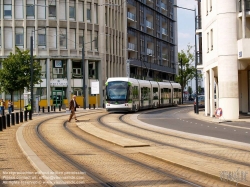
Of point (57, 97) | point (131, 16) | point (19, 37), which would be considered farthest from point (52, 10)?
point (131, 16)

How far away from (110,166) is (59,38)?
59953mm

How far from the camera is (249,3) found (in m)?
Answer: 35.5

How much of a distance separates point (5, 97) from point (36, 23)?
34.0 ft

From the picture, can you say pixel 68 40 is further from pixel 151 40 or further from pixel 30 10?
pixel 151 40

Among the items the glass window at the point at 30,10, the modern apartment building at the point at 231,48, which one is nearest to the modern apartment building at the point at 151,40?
the glass window at the point at 30,10

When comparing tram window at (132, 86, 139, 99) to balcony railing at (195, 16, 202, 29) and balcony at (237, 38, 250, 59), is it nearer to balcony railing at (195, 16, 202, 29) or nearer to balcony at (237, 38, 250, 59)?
balcony railing at (195, 16, 202, 29)

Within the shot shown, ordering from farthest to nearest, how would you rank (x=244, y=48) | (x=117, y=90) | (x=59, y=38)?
(x=59, y=38)
(x=117, y=90)
(x=244, y=48)

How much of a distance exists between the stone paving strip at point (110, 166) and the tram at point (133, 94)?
24741 millimetres

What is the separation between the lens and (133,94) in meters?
48.0

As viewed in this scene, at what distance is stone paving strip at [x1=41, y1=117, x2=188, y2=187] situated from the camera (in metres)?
11.1

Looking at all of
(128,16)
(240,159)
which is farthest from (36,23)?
(240,159)

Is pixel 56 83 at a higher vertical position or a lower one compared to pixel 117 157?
higher

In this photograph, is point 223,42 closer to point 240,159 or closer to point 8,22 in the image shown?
point 240,159

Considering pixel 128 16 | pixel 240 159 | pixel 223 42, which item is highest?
pixel 128 16
